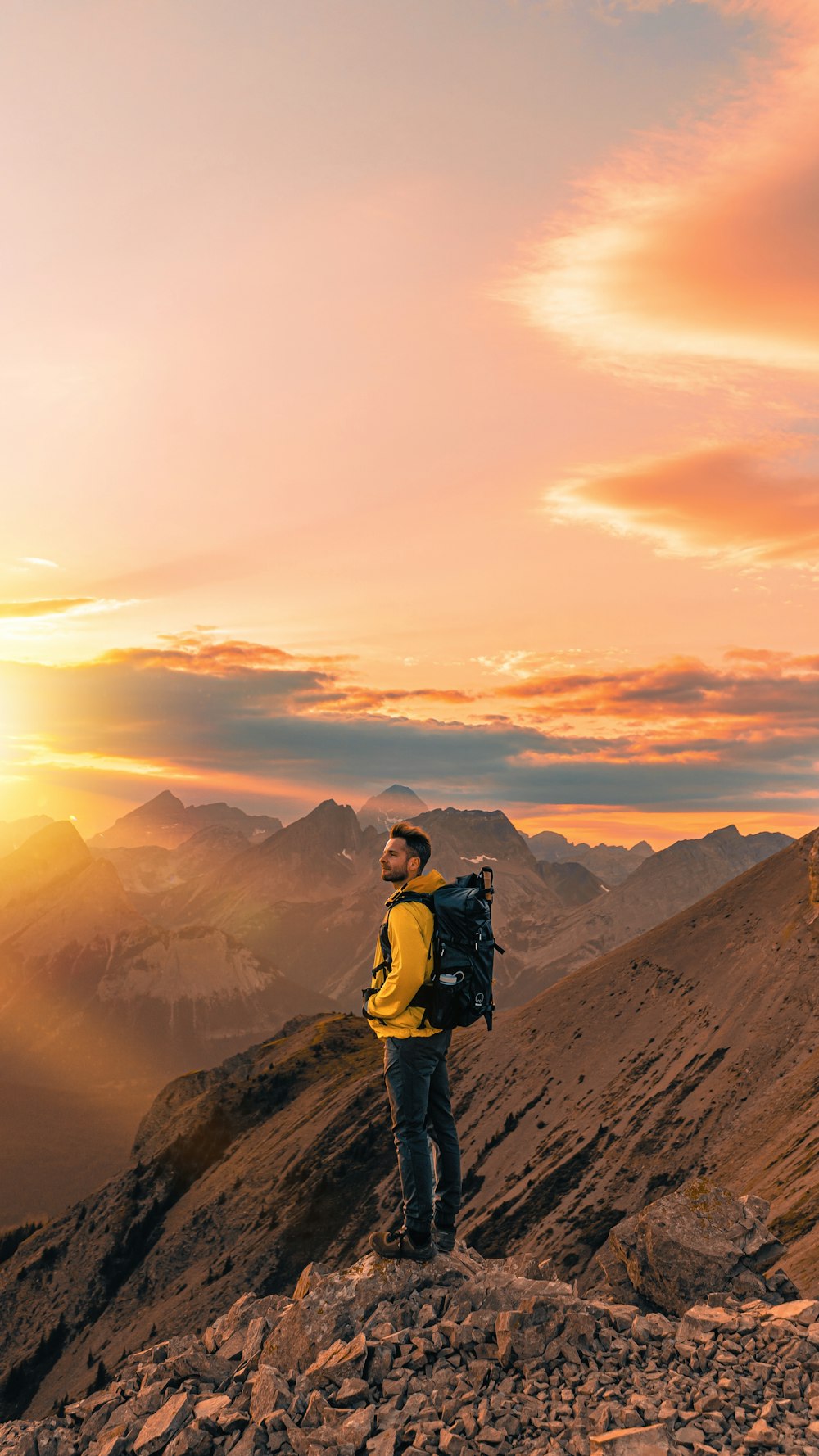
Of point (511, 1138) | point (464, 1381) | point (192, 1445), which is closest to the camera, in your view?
point (464, 1381)

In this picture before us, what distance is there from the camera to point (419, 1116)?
1195 cm

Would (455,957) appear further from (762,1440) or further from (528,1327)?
(762,1440)

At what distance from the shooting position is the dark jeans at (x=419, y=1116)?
1187 centimetres

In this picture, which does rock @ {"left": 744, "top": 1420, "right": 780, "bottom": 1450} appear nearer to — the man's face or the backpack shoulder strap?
the backpack shoulder strap

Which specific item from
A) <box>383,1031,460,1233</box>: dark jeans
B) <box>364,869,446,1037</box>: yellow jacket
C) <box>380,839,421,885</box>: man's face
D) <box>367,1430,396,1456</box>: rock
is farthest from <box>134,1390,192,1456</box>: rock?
<box>380,839,421,885</box>: man's face

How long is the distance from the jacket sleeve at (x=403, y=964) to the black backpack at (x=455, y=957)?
5.3 inches

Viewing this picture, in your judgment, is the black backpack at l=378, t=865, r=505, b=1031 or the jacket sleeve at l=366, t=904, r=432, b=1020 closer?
the jacket sleeve at l=366, t=904, r=432, b=1020

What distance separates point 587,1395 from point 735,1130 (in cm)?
4740

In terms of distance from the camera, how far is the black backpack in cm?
1170

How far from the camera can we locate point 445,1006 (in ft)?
38.4

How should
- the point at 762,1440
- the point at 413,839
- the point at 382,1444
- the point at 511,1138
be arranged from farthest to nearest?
the point at 511,1138, the point at 413,839, the point at 382,1444, the point at 762,1440

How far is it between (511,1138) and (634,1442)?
203 ft

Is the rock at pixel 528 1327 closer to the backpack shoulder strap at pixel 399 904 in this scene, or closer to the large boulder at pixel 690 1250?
the backpack shoulder strap at pixel 399 904

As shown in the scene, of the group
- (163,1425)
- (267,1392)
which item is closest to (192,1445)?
(163,1425)
